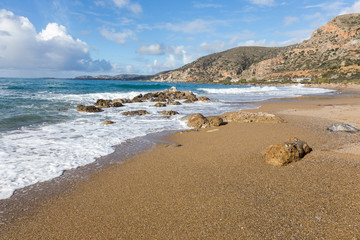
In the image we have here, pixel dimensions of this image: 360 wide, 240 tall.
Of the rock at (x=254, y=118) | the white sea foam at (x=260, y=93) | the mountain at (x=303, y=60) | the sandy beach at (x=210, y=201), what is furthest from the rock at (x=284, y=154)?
the mountain at (x=303, y=60)

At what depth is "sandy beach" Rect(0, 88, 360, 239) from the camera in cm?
283

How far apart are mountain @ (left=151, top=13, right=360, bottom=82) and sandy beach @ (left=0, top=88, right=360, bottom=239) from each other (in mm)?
70577

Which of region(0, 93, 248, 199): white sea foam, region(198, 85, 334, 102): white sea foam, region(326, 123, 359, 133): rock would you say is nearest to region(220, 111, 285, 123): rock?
region(326, 123, 359, 133): rock

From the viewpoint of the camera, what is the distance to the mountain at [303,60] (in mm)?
70750

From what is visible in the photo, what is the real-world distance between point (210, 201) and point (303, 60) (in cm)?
10329

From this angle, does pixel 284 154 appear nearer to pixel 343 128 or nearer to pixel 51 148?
pixel 343 128

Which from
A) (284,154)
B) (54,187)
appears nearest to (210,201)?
(284,154)

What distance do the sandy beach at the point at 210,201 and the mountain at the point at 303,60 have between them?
7058 cm

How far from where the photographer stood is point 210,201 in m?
3.51

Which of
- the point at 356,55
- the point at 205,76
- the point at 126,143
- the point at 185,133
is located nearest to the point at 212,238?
the point at 126,143

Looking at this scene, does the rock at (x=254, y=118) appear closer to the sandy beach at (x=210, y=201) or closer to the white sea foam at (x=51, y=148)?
the white sea foam at (x=51, y=148)

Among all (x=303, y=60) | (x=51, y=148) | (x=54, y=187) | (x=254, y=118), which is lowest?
(x=54, y=187)

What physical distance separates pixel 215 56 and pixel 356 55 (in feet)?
254

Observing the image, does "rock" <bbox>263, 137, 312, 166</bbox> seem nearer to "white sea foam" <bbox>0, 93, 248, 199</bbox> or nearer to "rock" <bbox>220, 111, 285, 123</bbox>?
"white sea foam" <bbox>0, 93, 248, 199</bbox>
